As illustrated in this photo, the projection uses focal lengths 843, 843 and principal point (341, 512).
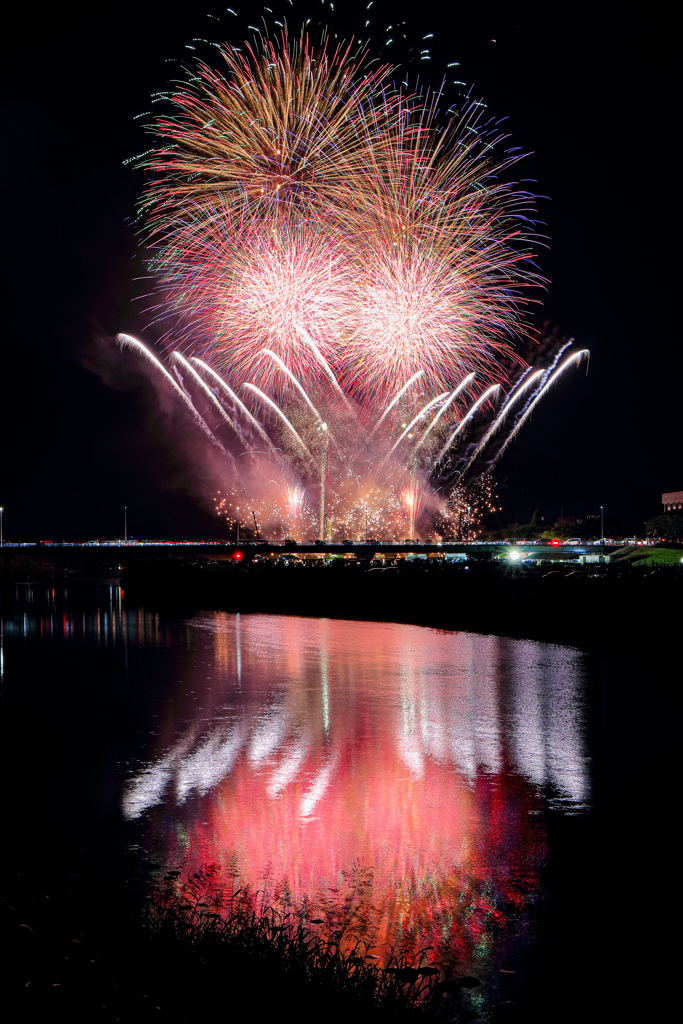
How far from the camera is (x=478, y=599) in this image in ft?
140

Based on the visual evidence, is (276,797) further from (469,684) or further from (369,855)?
(469,684)

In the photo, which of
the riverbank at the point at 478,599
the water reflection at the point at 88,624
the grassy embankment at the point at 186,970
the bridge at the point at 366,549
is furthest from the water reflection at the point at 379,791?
the bridge at the point at 366,549

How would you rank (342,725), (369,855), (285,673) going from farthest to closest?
(285,673) < (342,725) < (369,855)

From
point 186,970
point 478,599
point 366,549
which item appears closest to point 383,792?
point 186,970

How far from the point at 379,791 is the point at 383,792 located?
0.07 meters

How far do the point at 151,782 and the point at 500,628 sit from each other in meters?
25.3

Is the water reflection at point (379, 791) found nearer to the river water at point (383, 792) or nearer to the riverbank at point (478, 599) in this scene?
the river water at point (383, 792)

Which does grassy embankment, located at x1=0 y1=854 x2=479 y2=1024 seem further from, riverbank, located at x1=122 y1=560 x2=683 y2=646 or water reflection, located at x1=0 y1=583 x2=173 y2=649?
water reflection, located at x1=0 y1=583 x2=173 y2=649

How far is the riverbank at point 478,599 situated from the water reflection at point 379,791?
10818mm

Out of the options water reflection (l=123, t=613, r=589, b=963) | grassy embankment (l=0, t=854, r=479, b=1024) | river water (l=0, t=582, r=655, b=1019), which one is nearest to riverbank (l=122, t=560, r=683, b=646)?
river water (l=0, t=582, r=655, b=1019)

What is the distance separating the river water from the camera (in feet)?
24.4

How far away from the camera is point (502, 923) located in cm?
737

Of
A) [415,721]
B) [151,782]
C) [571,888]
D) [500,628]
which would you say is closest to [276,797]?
[151,782]

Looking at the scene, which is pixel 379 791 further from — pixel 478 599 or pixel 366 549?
pixel 366 549
